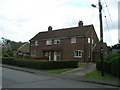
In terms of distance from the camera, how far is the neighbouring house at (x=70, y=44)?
102 ft

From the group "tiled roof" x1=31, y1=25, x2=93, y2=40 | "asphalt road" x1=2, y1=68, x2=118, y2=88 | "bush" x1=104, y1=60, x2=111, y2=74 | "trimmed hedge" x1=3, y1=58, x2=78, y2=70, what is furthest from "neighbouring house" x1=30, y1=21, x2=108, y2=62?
"asphalt road" x1=2, y1=68, x2=118, y2=88

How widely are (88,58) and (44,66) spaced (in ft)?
44.4

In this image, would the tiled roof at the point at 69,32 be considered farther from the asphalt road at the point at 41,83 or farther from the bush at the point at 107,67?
the asphalt road at the point at 41,83

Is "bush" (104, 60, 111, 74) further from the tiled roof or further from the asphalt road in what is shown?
the tiled roof

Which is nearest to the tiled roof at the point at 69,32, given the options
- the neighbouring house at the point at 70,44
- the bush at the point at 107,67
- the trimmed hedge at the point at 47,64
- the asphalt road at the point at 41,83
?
the neighbouring house at the point at 70,44

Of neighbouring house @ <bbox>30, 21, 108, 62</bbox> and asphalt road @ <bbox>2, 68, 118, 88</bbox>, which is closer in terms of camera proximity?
asphalt road @ <bbox>2, 68, 118, 88</bbox>

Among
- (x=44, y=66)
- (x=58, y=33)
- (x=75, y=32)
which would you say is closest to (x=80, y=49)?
(x=75, y=32)

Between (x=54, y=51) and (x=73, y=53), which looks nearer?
(x=73, y=53)

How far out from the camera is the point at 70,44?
32.8 metres

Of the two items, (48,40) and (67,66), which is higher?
(48,40)

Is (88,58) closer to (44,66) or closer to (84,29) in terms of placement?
(84,29)

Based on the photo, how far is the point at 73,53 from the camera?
3180 centimetres

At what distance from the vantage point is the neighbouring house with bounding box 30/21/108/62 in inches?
1218

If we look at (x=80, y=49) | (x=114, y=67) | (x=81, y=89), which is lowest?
(x=81, y=89)
